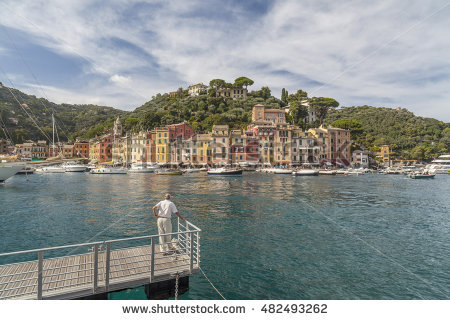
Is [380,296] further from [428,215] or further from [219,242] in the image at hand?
[428,215]

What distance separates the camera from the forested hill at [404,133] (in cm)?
8879

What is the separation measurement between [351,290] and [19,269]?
925cm

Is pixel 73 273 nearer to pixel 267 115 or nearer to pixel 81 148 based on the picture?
pixel 267 115

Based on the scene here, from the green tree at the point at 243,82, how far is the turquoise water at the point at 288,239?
10452cm

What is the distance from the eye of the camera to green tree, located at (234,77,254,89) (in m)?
119

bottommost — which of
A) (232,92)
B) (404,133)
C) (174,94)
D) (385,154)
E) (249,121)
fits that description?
(385,154)

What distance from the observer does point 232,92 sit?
11769 cm

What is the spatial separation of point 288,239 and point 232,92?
111 metres

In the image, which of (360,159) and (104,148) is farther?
(104,148)

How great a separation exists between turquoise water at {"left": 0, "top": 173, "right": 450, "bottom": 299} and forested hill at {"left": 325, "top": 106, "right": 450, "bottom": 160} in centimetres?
7780

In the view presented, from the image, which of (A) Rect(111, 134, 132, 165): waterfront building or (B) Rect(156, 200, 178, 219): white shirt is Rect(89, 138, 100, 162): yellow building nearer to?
(A) Rect(111, 134, 132, 165): waterfront building

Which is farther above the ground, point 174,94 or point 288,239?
point 174,94

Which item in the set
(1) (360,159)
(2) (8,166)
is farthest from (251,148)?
(2) (8,166)

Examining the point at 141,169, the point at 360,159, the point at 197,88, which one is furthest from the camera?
the point at 197,88
